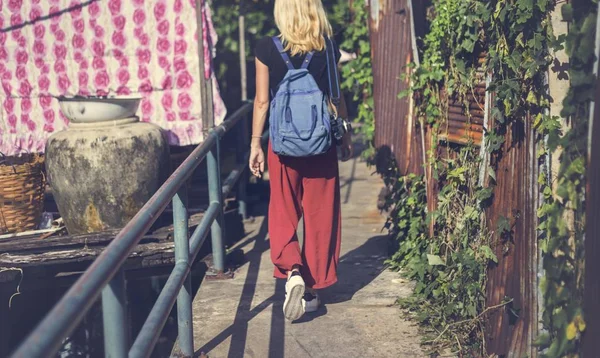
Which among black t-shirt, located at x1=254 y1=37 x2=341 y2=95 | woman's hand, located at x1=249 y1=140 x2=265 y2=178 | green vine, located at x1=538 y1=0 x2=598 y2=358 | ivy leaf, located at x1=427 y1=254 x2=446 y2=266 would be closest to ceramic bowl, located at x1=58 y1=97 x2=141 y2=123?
woman's hand, located at x1=249 y1=140 x2=265 y2=178

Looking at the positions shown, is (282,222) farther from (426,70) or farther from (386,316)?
(426,70)

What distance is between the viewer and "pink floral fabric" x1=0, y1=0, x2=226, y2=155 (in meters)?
6.77

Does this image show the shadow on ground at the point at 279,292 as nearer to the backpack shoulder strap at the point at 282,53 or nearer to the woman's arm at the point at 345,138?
the woman's arm at the point at 345,138

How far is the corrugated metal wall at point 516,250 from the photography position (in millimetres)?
3350

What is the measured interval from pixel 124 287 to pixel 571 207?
4.77ft

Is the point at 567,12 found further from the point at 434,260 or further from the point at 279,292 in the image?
the point at 279,292

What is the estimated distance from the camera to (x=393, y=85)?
20.5 ft

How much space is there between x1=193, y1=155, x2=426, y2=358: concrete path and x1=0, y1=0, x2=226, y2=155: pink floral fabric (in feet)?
4.68

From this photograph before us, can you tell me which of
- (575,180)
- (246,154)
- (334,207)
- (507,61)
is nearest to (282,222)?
(334,207)

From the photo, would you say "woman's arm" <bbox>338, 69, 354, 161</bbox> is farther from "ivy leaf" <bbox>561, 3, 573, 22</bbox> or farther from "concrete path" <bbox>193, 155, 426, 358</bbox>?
"ivy leaf" <bbox>561, 3, 573, 22</bbox>

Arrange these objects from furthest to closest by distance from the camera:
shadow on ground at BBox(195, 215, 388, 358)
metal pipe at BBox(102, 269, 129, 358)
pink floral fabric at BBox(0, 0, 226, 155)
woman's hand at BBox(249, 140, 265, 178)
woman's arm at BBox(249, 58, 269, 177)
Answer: pink floral fabric at BBox(0, 0, 226, 155) < woman's hand at BBox(249, 140, 265, 178) < woman's arm at BBox(249, 58, 269, 177) < shadow on ground at BBox(195, 215, 388, 358) < metal pipe at BBox(102, 269, 129, 358)

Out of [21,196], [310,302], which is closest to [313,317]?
[310,302]

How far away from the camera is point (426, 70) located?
16.2 ft

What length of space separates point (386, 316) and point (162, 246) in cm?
186
